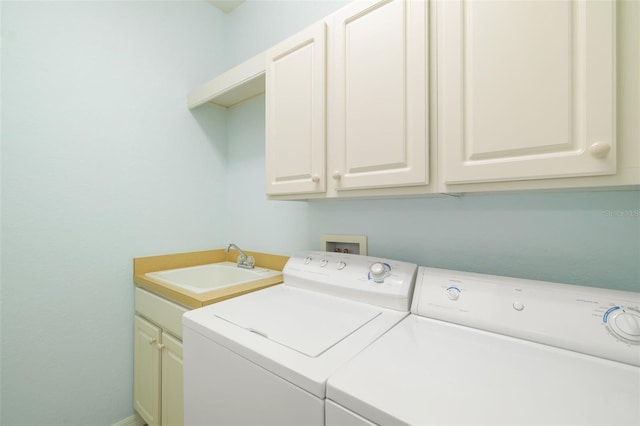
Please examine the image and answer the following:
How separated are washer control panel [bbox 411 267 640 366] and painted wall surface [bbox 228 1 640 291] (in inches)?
6.1

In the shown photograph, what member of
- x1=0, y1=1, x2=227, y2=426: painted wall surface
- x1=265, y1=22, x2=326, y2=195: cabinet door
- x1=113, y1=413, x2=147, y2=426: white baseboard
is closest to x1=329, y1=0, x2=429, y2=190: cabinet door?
x1=265, y1=22, x2=326, y2=195: cabinet door

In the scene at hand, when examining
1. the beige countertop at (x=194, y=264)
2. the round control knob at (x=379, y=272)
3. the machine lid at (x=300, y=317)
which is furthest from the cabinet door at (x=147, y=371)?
the round control knob at (x=379, y=272)

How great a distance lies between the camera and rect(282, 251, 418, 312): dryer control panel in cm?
103

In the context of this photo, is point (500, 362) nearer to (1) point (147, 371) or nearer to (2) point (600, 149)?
(2) point (600, 149)

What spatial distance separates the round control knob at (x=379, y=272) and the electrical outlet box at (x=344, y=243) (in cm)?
25

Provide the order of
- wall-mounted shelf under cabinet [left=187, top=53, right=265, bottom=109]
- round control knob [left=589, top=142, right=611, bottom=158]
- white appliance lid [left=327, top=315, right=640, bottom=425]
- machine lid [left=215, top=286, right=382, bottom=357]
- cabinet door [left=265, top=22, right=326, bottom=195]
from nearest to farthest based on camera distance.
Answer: white appliance lid [left=327, top=315, right=640, bottom=425], round control knob [left=589, top=142, right=611, bottom=158], machine lid [left=215, top=286, right=382, bottom=357], cabinet door [left=265, top=22, right=326, bottom=195], wall-mounted shelf under cabinet [left=187, top=53, right=265, bottom=109]

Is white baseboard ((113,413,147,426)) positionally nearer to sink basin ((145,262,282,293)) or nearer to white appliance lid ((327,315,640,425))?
sink basin ((145,262,282,293))

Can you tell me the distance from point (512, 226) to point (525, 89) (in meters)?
0.50

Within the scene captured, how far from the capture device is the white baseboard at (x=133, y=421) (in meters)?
1.59

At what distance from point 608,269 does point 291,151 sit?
1.21 m

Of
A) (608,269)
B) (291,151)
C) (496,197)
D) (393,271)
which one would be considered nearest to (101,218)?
(291,151)

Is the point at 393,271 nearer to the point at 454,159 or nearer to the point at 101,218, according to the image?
the point at 454,159

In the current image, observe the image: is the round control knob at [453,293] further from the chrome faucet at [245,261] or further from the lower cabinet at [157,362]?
the chrome faucet at [245,261]

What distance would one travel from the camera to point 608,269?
0.86m
